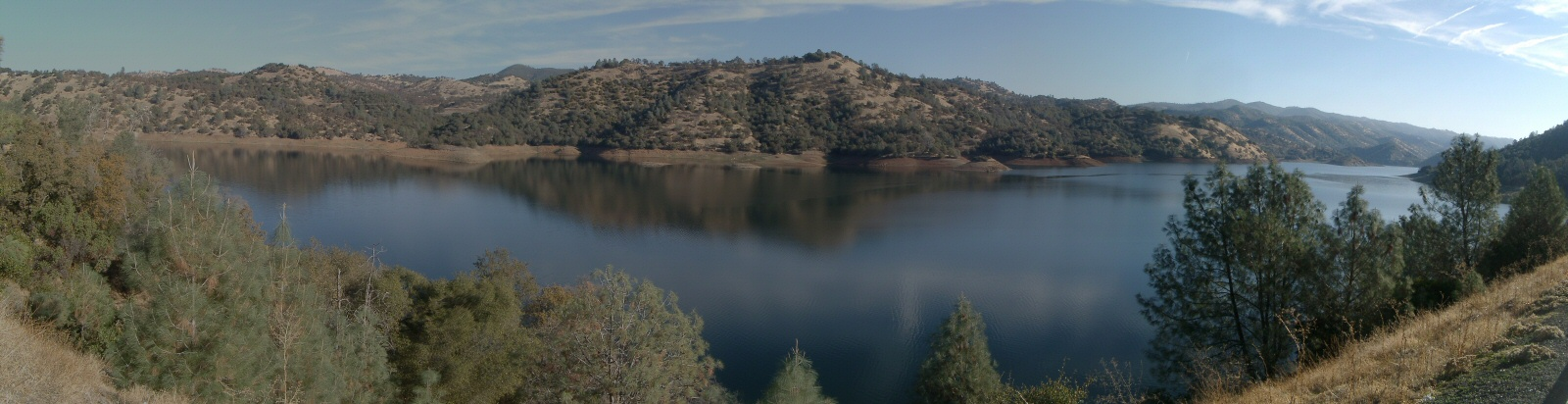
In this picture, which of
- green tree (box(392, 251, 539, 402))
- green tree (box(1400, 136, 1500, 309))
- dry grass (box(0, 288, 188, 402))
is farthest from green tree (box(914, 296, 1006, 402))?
green tree (box(1400, 136, 1500, 309))

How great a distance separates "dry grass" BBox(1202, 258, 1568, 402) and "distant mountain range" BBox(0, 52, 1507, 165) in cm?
6988

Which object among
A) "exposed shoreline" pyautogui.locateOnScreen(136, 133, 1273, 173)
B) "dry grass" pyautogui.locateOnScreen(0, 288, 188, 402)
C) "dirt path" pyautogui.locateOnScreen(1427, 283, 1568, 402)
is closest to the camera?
"dirt path" pyautogui.locateOnScreen(1427, 283, 1568, 402)

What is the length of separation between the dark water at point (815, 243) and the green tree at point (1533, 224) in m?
5.66

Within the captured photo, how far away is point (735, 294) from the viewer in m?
19.9

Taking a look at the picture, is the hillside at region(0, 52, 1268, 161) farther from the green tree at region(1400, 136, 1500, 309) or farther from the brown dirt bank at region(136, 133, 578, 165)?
the green tree at region(1400, 136, 1500, 309)

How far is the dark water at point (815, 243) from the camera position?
16125 millimetres

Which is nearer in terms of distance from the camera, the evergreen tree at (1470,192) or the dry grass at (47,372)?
the dry grass at (47,372)

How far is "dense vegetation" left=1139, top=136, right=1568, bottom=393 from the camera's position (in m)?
11.0

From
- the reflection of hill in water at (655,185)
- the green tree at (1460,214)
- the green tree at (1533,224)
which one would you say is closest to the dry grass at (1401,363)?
the green tree at (1533,224)

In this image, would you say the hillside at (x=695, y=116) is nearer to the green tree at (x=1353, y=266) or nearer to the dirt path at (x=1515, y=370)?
the green tree at (x=1353, y=266)

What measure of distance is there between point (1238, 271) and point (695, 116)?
77.1 metres

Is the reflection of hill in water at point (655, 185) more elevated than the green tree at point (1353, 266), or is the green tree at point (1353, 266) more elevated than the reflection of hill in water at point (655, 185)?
the green tree at point (1353, 266)

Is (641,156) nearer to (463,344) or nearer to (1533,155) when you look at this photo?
(463,344)

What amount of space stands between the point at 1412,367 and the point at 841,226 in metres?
29.5
